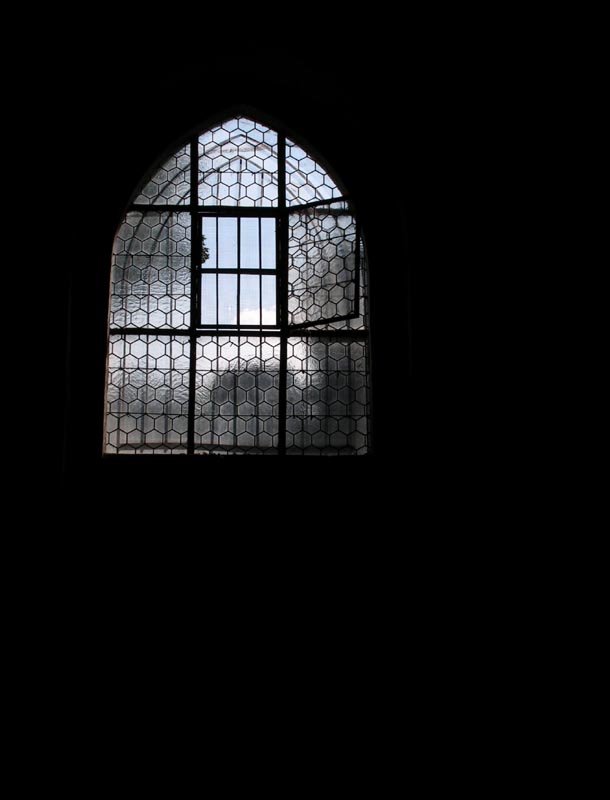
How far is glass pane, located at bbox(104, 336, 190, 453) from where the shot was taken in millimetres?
2307

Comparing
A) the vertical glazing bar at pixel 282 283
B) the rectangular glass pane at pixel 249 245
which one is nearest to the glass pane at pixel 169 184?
the rectangular glass pane at pixel 249 245

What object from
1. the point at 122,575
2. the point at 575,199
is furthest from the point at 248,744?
the point at 575,199

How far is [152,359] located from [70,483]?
51 centimetres

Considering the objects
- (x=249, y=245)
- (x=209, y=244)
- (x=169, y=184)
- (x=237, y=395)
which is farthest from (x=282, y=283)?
(x=169, y=184)

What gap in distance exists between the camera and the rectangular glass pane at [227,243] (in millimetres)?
2412

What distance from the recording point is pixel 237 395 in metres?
2.35

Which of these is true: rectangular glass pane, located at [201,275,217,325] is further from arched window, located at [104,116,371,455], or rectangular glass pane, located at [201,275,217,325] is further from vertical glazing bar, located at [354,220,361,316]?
vertical glazing bar, located at [354,220,361,316]

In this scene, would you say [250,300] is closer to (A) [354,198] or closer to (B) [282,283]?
(B) [282,283]

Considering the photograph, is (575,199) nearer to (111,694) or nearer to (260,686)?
(260,686)

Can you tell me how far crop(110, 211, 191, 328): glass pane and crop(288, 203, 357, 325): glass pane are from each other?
0.37 m

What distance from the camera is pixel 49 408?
6.61ft

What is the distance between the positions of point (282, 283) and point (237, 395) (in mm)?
418

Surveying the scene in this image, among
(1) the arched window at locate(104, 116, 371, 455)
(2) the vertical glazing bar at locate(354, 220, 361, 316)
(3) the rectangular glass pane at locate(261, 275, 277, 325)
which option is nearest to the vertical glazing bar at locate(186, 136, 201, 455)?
(1) the arched window at locate(104, 116, 371, 455)

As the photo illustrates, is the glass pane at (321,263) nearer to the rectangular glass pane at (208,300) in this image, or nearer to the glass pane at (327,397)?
the glass pane at (327,397)
